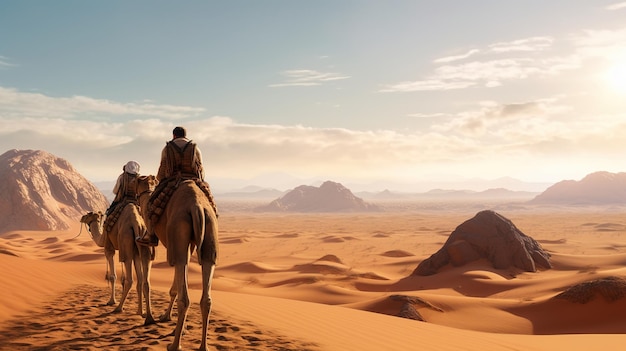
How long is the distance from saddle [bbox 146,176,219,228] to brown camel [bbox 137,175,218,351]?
0.14m

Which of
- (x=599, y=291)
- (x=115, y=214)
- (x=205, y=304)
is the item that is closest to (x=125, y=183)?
(x=115, y=214)

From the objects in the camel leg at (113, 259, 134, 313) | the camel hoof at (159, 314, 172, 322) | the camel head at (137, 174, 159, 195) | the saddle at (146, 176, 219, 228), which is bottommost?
the camel hoof at (159, 314, 172, 322)

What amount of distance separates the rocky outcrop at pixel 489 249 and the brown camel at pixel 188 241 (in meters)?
18.0

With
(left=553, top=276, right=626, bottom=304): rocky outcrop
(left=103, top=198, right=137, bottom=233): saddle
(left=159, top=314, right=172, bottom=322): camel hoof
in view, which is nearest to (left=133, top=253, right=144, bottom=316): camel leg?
(left=159, top=314, right=172, bottom=322): camel hoof

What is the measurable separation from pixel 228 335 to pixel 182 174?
2.65m

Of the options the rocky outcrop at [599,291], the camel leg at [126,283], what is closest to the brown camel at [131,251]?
the camel leg at [126,283]

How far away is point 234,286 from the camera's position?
19922 millimetres

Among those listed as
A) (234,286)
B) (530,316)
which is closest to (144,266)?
(530,316)

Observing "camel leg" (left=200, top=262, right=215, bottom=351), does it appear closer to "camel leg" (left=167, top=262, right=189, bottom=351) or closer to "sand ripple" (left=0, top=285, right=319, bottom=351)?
"camel leg" (left=167, top=262, right=189, bottom=351)

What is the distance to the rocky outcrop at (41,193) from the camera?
54.8 meters

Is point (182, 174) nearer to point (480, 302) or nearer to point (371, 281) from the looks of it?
point (480, 302)

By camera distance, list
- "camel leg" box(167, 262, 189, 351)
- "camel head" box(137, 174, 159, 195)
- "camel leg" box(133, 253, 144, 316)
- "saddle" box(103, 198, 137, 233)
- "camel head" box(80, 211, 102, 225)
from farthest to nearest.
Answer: "camel head" box(80, 211, 102, 225) < "saddle" box(103, 198, 137, 233) < "camel head" box(137, 174, 159, 195) < "camel leg" box(133, 253, 144, 316) < "camel leg" box(167, 262, 189, 351)

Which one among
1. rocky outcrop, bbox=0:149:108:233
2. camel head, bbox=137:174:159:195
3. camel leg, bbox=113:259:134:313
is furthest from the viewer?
rocky outcrop, bbox=0:149:108:233

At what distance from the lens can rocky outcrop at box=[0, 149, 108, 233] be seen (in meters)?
54.8
